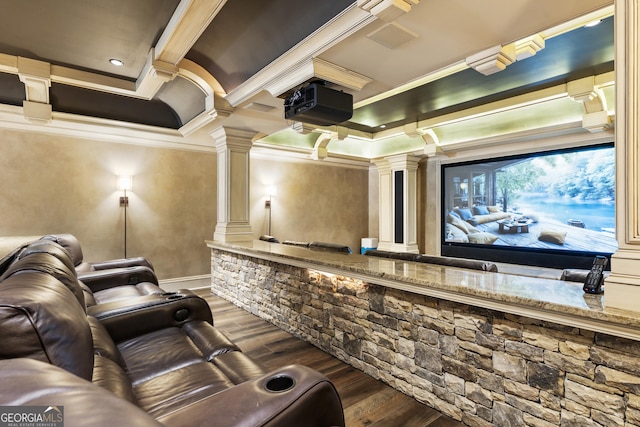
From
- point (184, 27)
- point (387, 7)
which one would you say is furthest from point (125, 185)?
point (387, 7)

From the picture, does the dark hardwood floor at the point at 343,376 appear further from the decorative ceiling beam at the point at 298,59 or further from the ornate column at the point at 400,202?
the ornate column at the point at 400,202

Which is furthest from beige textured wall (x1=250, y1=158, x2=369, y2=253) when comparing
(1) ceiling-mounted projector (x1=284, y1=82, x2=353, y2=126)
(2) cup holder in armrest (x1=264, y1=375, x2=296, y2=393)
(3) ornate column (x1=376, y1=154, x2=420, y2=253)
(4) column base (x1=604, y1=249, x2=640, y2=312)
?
(4) column base (x1=604, y1=249, x2=640, y2=312)

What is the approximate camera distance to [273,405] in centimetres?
93

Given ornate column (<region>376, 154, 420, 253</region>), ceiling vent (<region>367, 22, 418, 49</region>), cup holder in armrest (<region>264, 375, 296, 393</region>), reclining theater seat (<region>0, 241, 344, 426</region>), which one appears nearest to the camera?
reclining theater seat (<region>0, 241, 344, 426</region>)

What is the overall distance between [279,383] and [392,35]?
2156mm

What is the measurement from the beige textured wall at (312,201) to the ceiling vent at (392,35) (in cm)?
428

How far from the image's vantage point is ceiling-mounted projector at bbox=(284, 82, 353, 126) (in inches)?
105

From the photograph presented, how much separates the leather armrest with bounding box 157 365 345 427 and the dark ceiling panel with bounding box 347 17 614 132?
3648 mm

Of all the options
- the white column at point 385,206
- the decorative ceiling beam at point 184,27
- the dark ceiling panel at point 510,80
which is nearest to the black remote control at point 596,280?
the dark ceiling panel at point 510,80

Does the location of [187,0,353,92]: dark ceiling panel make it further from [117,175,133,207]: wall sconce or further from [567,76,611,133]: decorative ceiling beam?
[567,76,611,133]: decorative ceiling beam

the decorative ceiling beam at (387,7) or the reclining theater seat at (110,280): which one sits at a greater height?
the decorative ceiling beam at (387,7)

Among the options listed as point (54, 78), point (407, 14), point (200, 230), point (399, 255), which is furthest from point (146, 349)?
point (200, 230)

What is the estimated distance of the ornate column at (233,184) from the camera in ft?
15.0

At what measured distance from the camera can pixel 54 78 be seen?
351 centimetres
